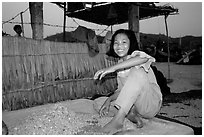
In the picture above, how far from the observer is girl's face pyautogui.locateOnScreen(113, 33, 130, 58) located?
2002 millimetres

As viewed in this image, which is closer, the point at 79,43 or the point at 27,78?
the point at 27,78

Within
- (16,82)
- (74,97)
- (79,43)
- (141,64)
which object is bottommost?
(74,97)

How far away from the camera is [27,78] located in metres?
3.35

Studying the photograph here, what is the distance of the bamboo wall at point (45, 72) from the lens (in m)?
3.16

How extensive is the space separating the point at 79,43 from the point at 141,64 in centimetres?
247

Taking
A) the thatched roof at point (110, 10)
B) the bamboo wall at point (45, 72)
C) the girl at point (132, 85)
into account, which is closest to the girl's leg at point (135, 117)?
the girl at point (132, 85)

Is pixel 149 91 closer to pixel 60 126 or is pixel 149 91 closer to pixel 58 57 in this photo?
pixel 60 126

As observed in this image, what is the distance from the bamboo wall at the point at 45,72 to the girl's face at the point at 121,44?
5.59 feet

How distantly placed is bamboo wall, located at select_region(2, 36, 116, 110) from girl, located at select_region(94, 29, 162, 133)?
165 cm

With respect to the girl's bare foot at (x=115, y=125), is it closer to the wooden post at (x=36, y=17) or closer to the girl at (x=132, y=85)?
the girl at (x=132, y=85)

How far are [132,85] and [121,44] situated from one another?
0.37 m

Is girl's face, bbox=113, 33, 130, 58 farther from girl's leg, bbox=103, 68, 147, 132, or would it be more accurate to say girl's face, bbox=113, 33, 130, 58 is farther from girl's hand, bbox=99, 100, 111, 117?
girl's hand, bbox=99, 100, 111, 117

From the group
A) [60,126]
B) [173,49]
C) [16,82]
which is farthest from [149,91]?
[173,49]

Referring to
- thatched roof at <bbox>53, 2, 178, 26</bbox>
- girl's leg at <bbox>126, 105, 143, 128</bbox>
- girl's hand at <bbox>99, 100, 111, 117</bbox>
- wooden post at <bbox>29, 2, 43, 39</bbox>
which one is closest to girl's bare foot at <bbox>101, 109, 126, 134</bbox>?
girl's leg at <bbox>126, 105, 143, 128</bbox>
